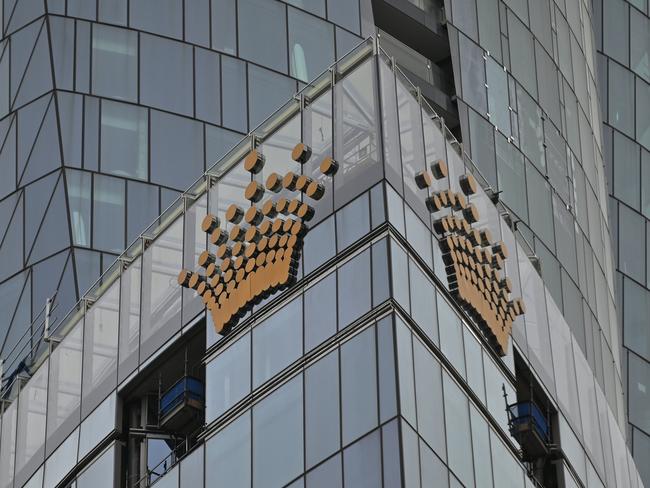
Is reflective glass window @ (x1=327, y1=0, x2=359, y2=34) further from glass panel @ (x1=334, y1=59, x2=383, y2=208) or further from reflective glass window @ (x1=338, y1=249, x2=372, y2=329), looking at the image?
reflective glass window @ (x1=338, y1=249, x2=372, y2=329)

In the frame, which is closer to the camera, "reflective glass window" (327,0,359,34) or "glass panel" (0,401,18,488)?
"glass panel" (0,401,18,488)

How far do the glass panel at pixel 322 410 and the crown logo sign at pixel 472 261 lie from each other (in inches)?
166

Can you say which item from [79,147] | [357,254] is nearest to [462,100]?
[79,147]

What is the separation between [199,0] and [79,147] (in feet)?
25.2

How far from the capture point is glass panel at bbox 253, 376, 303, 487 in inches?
1588

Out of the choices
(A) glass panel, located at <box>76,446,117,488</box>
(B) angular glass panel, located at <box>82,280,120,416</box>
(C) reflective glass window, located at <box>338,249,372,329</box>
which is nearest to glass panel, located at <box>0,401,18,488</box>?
(B) angular glass panel, located at <box>82,280,120,416</box>

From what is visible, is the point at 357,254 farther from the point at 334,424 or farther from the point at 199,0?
the point at 199,0

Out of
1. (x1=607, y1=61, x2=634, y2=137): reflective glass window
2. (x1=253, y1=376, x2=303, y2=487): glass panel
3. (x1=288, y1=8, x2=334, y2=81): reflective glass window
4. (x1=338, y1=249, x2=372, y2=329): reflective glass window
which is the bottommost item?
(x1=253, y1=376, x2=303, y2=487): glass panel

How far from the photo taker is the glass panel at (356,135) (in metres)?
42.2

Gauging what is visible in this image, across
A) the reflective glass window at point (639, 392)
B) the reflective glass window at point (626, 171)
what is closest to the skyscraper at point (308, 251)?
the reflective glass window at point (639, 392)

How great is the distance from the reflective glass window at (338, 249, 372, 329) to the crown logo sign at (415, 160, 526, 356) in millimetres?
2903

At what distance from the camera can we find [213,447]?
4316cm

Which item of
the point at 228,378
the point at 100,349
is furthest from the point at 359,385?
the point at 100,349

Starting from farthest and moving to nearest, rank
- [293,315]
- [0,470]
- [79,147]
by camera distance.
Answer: [79,147] → [0,470] → [293,315]
